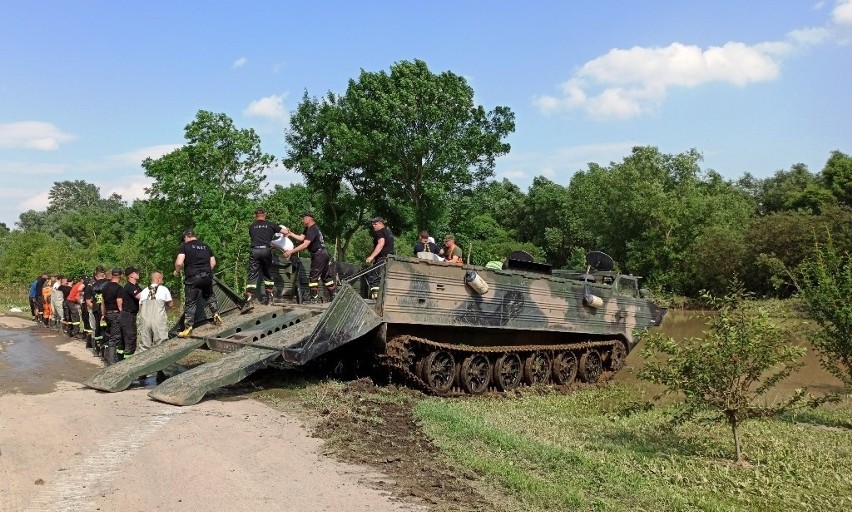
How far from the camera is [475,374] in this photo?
1155 cm

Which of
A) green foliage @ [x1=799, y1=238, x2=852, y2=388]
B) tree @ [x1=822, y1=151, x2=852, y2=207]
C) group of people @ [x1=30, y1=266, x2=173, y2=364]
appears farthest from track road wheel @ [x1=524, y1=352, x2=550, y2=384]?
tree @ [x1=822, y1=151, x2=852, y2=207]

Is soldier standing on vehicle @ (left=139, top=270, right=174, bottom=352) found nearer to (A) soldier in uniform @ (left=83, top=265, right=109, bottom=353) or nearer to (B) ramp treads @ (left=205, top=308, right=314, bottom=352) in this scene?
(B) ramp treads @ (left=205, top=308, right=314, bottom=352)

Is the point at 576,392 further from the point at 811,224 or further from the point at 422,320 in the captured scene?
the point at 811,224

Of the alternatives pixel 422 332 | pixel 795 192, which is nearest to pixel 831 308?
pixel 422 332

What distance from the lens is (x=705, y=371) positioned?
→ 7184mm

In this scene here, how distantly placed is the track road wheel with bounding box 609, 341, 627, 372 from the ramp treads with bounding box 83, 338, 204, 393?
8298 mm

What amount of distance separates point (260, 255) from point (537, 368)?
5.16 meters

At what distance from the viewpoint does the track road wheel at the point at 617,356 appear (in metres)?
14.9

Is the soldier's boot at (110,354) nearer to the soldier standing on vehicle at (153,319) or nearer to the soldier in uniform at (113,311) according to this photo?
the soldier in uniform at (113,311)

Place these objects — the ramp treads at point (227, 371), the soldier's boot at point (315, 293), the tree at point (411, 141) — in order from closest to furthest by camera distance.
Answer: the ramp treads at point (227, 371), the soldier's boot at point (315, 293), the tree at point (411, 141)

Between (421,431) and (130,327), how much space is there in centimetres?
654

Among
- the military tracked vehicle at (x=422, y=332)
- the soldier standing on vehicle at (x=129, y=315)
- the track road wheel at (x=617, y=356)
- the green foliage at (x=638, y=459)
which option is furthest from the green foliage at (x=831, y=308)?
the soldier standing on vehicle at (x=129, y=315)

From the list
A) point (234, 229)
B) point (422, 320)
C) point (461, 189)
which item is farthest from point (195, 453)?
point (461, 189)

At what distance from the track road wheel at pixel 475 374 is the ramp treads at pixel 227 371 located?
2613mm
